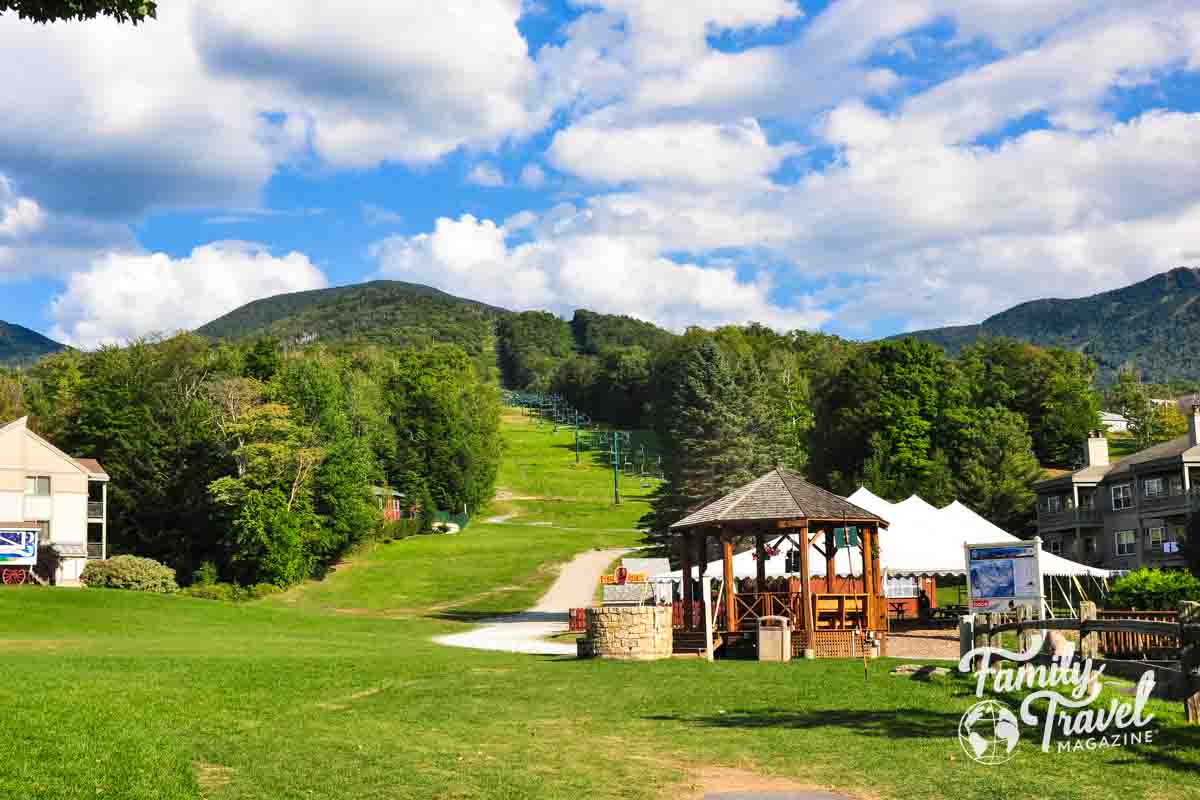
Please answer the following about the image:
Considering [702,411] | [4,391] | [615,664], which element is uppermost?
[4,391]

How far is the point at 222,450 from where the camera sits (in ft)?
203

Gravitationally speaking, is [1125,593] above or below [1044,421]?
below

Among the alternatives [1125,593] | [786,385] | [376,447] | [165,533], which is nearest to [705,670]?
[1125,593]

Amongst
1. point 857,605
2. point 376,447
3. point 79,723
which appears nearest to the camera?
point 79,723

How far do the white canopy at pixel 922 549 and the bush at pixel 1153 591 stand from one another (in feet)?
4.35

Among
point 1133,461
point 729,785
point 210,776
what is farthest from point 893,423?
point 210,776

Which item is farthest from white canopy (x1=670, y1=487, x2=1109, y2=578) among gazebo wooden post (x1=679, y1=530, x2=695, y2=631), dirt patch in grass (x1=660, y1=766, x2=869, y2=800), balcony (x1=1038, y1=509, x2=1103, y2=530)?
balcony (x1=1038, y1=509, x2=1103, y2=530)

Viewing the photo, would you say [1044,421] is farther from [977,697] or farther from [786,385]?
[977,697]

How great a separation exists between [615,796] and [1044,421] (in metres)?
93.7

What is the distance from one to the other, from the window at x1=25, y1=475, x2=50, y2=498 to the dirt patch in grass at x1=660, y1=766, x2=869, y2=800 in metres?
54.9

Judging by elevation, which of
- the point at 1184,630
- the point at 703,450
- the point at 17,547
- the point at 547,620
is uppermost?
the point at 703,450

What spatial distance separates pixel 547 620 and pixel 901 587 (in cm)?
1563

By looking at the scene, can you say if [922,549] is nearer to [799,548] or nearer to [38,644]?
[799,548]

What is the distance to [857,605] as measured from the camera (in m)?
27.3
